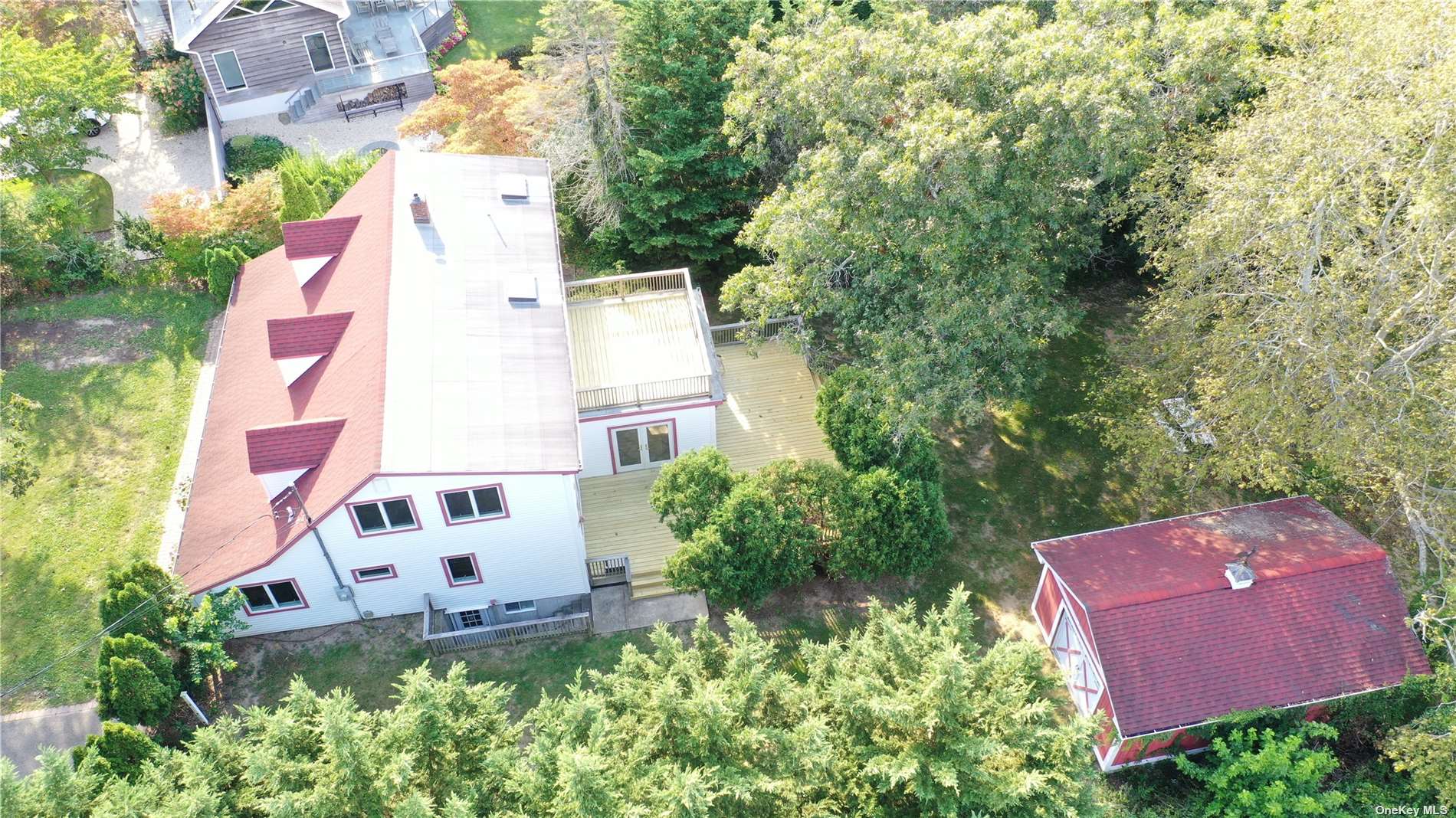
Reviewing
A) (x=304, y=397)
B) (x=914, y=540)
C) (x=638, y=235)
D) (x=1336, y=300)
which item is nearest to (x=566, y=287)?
(x=638, y=235)

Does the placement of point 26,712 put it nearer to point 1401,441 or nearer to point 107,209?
point 107,209

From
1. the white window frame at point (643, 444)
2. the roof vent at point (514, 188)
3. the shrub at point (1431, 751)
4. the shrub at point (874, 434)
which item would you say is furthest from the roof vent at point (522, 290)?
the shrub at point (1431, 751)

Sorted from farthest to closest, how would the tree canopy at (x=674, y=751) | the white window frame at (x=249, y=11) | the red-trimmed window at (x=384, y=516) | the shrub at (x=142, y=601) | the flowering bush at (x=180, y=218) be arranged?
the white window frame at (x=249, y=11) < the flowering bush at (x=180, y=218) < the red-trimmed window at (x=384, y=516) < the shrub at (x=142, y=601) < the tree canopy at (x=674, y=751)

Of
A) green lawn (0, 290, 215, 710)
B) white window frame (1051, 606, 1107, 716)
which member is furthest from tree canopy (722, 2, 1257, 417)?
green lawn (0, 290, 215, 710)

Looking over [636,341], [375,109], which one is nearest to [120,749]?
[636,341]

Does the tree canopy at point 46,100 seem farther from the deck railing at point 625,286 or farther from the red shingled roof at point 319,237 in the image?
the deck railing at point 625,286

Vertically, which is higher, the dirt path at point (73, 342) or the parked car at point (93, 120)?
the parked car at point (93, 120)

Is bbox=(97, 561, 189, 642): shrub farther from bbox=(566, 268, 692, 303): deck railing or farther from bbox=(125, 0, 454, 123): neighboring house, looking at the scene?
bbox=(125, 0, 454, 123): neighboring house
